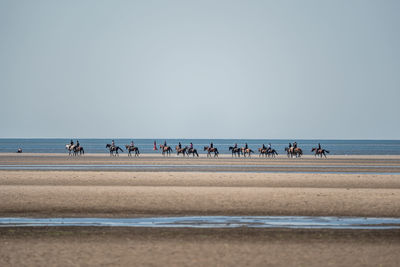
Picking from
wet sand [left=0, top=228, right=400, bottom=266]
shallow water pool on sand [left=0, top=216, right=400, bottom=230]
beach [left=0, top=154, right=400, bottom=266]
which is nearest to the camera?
wet sand [left=0, top=228, right=400, bottom=266]

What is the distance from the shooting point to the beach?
1155cm

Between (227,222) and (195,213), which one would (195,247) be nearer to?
(227,222)

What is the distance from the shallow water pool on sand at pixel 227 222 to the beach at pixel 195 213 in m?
0.67

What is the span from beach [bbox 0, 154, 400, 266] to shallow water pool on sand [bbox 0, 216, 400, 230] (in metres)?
0.67

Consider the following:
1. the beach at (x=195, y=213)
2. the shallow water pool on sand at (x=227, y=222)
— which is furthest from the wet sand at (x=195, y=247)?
the shallow water pool on sand at (x=227, y=222)

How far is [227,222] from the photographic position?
16.0m

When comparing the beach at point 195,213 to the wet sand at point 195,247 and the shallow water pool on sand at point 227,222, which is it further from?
the shallow water pool on sand at point 227,222

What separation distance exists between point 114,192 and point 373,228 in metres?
11.2

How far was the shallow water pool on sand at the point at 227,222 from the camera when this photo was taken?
15312 mm

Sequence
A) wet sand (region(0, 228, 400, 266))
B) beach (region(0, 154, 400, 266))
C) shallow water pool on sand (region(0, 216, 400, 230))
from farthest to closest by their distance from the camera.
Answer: shallow water pool on sand (region(0, 216, 400, 230))
beach (region(0, 154, 400, 266))
wet sand (region(0, 228, 400, 266))

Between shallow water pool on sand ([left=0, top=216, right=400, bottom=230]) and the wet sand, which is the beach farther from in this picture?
shallow water pool on sand ([left=0, top=216, right=400, bottom=230])

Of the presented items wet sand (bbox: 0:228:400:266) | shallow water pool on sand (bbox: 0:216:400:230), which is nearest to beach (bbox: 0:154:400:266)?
wet sand (bbox: 0:228:400:266)

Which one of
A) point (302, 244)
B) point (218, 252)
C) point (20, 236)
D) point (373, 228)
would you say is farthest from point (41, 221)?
point (373, 228)

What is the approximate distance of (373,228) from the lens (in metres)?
15.0
